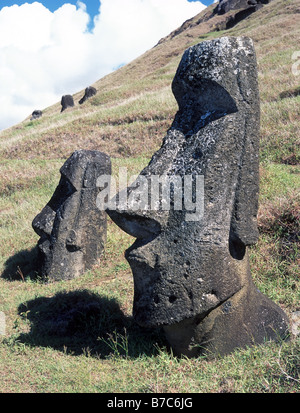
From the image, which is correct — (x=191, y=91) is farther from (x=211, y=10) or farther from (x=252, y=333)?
(x=211, y=10)

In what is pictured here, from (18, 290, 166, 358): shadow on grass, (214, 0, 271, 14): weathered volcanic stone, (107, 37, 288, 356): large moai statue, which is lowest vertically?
(18, 290, 166, 358): shadow on grass

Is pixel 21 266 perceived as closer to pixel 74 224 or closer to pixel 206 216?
pixel 74 224

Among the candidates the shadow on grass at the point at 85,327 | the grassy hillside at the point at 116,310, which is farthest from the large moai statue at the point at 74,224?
the shadow on grass at the point at 85,327

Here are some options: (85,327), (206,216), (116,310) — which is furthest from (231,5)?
(206,216)

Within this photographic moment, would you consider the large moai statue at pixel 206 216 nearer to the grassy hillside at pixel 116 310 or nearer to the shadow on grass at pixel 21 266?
the grassy hillside at pixel 116 310

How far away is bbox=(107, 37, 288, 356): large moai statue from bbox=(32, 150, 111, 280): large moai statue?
3389 millimetres

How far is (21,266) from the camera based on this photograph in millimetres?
7688

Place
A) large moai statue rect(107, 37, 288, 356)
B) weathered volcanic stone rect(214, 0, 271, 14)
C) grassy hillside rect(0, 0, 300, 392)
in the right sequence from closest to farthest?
grassy hillside rect(0, 0, 300, 392), large moai statue rect(107, 37, 288, 356), weathered volcanic stone rect(214, 0, 271, 14)

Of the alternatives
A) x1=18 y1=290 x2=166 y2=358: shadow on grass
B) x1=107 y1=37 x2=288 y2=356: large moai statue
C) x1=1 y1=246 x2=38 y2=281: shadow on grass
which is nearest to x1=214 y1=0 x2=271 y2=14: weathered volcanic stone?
x1=1 y1=246 x2=38 y2=281: shadow on grass

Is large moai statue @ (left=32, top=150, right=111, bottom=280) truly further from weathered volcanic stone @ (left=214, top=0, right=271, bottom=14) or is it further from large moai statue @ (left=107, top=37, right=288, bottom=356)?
weathered volcanic stone @ (left=214, top=0, right=271, bottom=14)

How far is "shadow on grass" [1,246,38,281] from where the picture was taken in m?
7.29

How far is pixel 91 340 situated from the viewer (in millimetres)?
4602

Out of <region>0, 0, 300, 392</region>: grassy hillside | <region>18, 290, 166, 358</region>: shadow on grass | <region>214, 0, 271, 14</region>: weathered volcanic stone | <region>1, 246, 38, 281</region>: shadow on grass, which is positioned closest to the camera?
<region>0, 0, 300, 392</region>: grassy hillside
